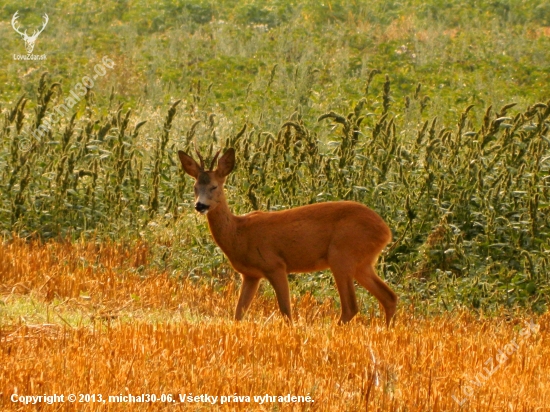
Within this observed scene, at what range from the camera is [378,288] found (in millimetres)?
9766

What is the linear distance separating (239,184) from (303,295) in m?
2.14

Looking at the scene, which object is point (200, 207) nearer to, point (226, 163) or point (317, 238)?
point (226, 163)

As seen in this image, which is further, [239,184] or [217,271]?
[239,184]

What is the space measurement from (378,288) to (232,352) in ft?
9.03

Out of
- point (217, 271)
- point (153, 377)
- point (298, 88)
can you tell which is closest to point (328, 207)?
point (217, 271)

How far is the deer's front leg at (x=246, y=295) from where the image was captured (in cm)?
946

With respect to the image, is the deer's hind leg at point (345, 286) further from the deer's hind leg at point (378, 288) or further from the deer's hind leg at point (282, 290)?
the deer's hind leg at point (282, 290)

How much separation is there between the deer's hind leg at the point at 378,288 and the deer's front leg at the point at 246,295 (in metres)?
0.98

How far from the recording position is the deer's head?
31.5 feet

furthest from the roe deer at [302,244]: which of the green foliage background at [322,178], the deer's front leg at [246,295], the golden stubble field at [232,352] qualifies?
the green foliage background at [322,178]

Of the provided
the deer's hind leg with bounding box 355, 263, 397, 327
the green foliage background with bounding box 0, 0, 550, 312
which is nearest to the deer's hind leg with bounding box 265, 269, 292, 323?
the deer's hind leg with bounding box 355, 263, 397, 327

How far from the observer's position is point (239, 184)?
12.5 m

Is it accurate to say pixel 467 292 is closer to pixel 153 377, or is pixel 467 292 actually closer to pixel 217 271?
pixel 217 271

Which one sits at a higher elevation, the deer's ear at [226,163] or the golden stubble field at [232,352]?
the deer's ear at [226,163]
